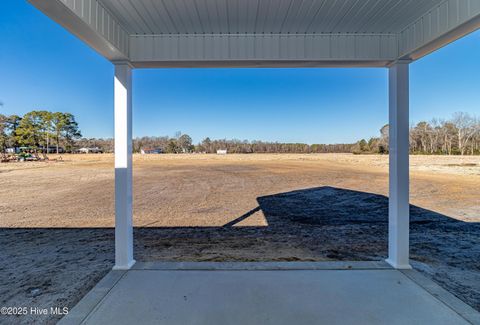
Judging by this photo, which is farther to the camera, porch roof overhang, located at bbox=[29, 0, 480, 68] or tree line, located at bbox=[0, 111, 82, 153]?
tree line, located at bbox=[0, 111, 82, 153]

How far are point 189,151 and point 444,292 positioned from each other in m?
50.6

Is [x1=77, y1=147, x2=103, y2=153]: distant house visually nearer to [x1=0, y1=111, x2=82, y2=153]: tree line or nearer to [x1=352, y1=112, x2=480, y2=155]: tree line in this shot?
[x1=0, y1=111, x2=82, y2=153]: tree line

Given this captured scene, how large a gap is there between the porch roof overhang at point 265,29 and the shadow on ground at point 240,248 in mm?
2495

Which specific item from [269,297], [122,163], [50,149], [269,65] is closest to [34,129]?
[50,149]

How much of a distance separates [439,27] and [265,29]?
159 cm

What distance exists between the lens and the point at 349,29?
282 cm

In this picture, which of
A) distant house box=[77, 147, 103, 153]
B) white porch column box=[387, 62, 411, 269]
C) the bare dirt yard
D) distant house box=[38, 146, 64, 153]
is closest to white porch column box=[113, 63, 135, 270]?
the bare dirt yard

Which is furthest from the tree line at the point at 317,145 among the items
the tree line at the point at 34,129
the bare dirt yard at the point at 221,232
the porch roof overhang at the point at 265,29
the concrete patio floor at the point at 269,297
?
the concrete patio floor at the point at 269,297

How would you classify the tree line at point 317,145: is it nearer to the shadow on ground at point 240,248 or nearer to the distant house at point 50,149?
the distant house at point 50,149

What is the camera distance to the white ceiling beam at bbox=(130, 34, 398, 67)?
2.92 metres

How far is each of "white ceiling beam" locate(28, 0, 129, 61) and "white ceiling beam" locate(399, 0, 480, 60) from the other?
293cm

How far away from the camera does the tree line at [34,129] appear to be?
3384 centimetres

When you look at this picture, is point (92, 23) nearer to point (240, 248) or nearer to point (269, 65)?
point (269, 65)

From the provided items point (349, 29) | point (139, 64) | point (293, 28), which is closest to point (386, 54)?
point (349, 29)
